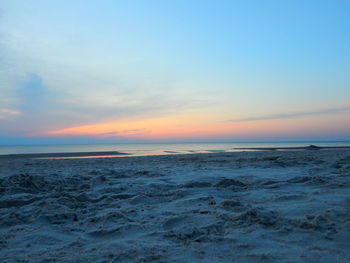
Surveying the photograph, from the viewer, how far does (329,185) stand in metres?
4.97

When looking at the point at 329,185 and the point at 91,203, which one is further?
the point at 329,185

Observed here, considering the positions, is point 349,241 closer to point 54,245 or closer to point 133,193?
point 54,245

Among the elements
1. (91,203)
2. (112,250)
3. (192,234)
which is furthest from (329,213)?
(91,203)

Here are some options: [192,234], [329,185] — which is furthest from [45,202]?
[329,185]

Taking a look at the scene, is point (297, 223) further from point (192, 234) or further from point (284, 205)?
point (192, 234)

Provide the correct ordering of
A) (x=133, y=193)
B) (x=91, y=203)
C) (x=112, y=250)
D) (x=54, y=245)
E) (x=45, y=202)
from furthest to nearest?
(x=133, y=193), (x=91, y=203), (x=45, y=202), (x=54, y=245), (x=112, y=250)

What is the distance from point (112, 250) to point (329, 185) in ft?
14.3

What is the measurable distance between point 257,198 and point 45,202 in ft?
11.1

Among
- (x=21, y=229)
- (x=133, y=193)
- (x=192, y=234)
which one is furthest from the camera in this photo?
(x=133, y=193)

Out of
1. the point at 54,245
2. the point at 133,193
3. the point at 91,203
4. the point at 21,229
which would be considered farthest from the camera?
the point at 133,193

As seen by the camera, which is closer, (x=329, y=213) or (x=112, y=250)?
(x=112, y=250)

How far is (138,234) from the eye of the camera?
286 centimetres

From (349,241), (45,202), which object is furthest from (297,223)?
(45,202)

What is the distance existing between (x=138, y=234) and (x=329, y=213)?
234 centimetres
